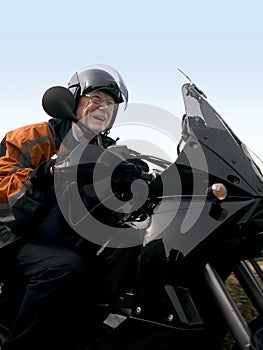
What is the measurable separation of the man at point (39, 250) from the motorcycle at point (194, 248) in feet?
0.62

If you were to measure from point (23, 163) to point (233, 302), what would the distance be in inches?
49.0

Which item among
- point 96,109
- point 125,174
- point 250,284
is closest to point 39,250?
point 125,174

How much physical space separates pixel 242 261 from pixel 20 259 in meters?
1.05

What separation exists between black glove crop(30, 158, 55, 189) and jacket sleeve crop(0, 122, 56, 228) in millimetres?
31

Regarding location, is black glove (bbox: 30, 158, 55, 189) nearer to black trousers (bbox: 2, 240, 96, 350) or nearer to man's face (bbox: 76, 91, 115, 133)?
black trousers (bbox: 2, 240, 96, 350)

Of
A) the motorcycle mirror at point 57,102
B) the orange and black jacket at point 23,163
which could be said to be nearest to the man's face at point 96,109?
the orange and black jacket at point 23,163

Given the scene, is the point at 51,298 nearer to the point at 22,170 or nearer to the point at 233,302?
the point at 22,170

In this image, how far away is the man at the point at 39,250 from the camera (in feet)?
8.35

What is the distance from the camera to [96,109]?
3.10 meters

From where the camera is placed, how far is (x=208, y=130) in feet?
8.11

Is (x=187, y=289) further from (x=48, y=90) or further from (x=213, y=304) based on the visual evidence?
(x=48, y=90)

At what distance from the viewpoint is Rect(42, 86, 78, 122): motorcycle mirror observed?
7.60 feet

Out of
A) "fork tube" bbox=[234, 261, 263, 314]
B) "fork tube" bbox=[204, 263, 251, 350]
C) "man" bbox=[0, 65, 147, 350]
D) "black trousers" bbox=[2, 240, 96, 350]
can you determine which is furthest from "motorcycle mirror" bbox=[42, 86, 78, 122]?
"fork tube" bbox=[234, 261, 263, 314]

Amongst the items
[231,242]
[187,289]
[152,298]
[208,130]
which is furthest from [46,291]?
[208,130]
